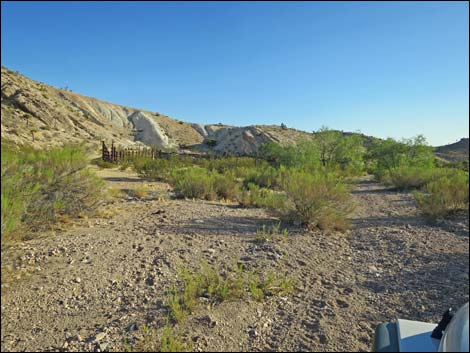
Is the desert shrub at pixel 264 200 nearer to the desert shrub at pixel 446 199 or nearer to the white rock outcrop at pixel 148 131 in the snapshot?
the desert shrub at pixel 446 199

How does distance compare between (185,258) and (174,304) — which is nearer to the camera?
(174,304)

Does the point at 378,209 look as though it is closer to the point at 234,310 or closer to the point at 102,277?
the point at 234,310

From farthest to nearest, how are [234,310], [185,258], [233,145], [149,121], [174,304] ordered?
1. [149,121]
2. [233,145]
3. [185,258]
4. [234,310]
5. [174,304]

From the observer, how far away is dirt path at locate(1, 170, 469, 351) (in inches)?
110

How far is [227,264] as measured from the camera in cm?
441

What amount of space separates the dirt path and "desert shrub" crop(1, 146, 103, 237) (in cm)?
35

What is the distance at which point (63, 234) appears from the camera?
16.4ft

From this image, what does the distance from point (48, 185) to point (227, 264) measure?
3.16m

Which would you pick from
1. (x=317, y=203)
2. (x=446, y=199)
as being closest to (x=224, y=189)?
(x=317, y=203)

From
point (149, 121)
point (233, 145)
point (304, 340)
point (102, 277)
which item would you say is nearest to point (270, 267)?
point (304, 340)

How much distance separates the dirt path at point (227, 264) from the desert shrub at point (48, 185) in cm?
35

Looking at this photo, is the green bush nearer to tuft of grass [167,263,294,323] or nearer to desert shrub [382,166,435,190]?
tuft of grass [167,263,294,323]

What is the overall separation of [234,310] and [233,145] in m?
48.9

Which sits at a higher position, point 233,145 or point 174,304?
point 233,145
